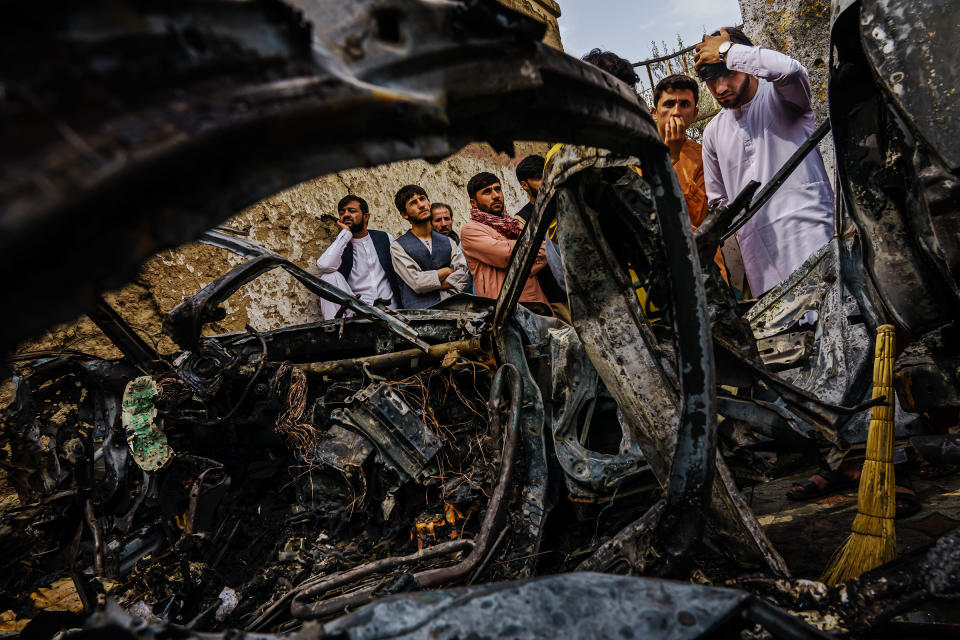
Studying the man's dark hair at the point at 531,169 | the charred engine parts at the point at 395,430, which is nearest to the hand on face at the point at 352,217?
the man's dark hair at the point at 531,169

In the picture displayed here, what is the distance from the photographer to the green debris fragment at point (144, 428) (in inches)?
132

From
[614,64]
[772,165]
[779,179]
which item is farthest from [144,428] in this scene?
[772,165]

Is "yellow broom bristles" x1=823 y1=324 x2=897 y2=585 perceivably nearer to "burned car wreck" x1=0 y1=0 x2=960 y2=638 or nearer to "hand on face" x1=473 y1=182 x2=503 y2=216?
"burned car wreck" x1=0 y1=0 x2=960 y2=638

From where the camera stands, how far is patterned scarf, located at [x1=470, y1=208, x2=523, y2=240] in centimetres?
484

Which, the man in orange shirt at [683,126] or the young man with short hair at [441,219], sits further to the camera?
the young man with short hair at [441,219]

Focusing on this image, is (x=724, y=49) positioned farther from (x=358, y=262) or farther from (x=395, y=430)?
(x=358, y=262)

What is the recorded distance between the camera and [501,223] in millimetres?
4867

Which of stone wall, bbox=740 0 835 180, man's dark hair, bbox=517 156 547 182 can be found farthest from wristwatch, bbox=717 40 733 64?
man's dark hair, bbox=517 156 547 182

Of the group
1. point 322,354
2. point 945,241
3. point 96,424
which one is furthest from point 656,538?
point 96,424

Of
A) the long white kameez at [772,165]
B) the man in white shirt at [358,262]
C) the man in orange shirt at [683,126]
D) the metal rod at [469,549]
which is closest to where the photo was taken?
the metal rod at [469,549]

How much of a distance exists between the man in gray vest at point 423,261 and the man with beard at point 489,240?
287 millimetres

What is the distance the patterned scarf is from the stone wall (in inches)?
111

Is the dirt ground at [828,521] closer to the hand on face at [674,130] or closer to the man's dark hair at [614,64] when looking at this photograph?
the hand on face at [674,130]

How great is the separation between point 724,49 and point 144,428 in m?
4.76
